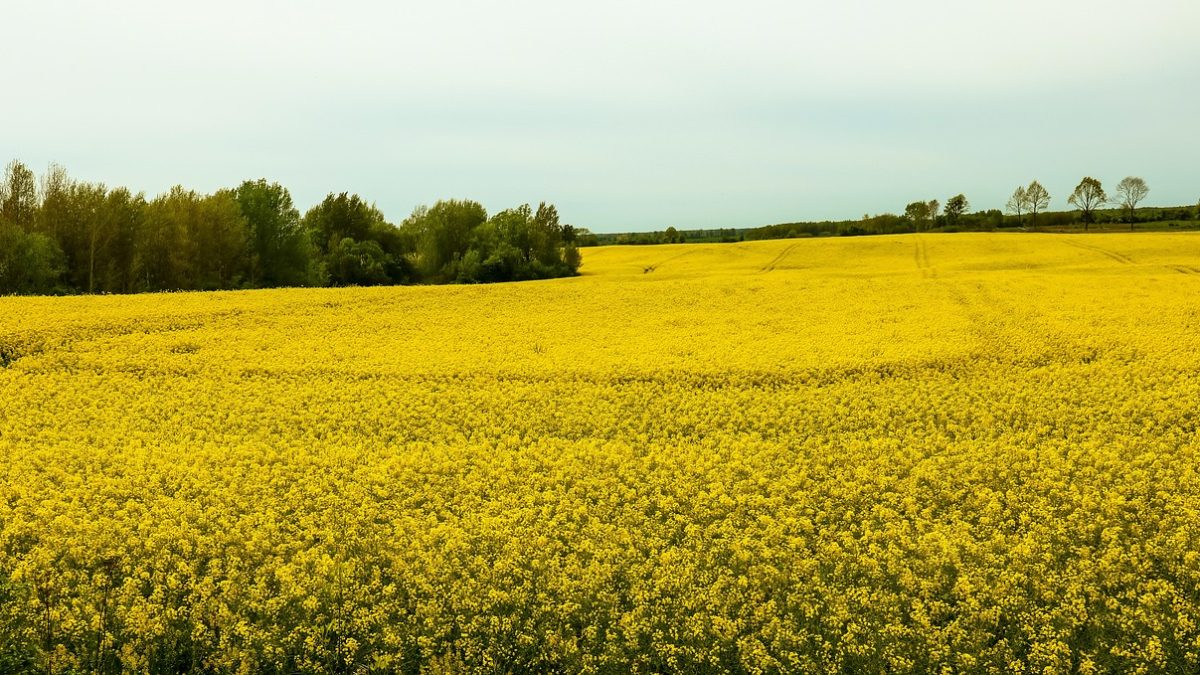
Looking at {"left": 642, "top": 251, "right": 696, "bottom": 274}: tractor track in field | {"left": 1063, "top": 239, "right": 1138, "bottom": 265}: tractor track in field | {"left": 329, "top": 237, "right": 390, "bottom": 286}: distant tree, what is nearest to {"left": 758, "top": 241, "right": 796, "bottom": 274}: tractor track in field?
{"left": 642, "top": 251, "right": 696, "bottom": 274}: tractor track in field

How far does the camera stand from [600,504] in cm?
1010

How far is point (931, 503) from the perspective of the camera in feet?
33.9

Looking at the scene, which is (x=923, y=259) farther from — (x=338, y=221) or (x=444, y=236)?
(x=338, y=221)

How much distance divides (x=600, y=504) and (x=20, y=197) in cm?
5090

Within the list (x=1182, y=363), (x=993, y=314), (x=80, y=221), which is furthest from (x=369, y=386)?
(x=80, y=221)

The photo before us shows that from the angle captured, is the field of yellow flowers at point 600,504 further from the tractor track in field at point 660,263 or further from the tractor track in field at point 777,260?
the tractor track in field at point 660,263

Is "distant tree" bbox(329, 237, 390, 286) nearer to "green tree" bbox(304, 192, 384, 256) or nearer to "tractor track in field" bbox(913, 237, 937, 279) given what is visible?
"green tree" bbox(304, 192, 384, 256)

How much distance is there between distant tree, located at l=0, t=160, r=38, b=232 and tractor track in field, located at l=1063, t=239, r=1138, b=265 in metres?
67.9

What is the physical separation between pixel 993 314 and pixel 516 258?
1503 inches

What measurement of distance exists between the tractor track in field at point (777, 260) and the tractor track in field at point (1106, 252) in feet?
73.2

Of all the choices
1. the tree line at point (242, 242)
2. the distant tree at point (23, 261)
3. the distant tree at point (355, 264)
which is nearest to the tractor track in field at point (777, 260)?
the tree line at point (242, 242)

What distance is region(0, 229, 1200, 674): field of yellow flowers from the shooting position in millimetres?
7266

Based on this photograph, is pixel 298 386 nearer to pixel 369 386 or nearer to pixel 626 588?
pixel 369 386

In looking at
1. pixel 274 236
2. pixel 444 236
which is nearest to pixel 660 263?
pixel 444 236
